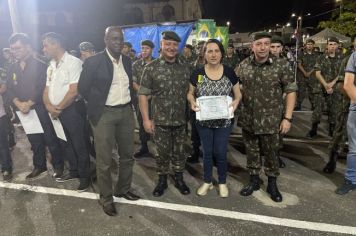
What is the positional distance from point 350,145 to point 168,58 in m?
2.48

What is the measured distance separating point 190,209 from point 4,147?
10.1ft

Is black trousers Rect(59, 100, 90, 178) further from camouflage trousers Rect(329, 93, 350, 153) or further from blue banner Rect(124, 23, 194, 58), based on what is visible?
blue banner Rect(124, 23, 194, 58)

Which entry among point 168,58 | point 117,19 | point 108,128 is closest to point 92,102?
point 108,128

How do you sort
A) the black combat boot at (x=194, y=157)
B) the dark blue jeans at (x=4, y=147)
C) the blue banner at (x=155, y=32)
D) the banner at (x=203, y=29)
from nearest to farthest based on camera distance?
the dark blue jeans at (x=4, y=147) < the black combat boot at (x=194, y=157) < the banner at (x=203, y=29) < the blue banner at (x=155, y=32)

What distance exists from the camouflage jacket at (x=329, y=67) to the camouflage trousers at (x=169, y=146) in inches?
140

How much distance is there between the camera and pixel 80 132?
4340 millimetres

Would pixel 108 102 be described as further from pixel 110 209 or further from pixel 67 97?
pixel 110 209

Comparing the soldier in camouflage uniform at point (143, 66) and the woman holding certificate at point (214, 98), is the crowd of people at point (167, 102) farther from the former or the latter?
the soldier in camouflage uniform at point (143, 66)

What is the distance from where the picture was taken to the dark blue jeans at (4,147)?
4.82 metres

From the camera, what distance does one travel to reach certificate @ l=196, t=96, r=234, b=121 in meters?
3.59

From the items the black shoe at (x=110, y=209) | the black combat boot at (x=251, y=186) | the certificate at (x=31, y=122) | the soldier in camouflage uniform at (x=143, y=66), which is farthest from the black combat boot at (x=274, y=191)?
the certificate at (x=31, y=122)

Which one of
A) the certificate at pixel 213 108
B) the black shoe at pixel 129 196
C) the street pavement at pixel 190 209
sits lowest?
the street pavement at pixel 190 209

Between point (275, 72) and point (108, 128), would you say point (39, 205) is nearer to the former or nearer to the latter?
point (108, 128)

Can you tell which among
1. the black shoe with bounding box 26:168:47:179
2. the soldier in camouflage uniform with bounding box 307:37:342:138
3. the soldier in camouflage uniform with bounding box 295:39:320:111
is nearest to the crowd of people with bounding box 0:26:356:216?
the black shoe with bounding box 26:168:47:179
